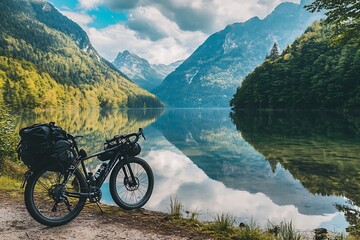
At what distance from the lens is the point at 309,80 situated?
98.9 meters

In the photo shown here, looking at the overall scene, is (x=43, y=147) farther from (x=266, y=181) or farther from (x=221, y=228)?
(x=266, y=181)

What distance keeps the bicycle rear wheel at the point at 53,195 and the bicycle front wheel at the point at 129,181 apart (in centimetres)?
101

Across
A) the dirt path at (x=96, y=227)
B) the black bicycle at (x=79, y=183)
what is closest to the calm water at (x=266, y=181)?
the black bicycle at (x=79, y=183)

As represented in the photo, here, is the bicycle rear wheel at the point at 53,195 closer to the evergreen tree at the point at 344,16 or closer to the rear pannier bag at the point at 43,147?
the rear pannier bag at the point at 43,147

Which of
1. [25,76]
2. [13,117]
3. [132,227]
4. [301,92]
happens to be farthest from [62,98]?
[132,227]

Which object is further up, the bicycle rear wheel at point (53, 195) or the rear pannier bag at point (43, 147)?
the rear pannier bag at point (43, 147)

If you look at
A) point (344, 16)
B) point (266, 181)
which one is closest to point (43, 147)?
point (266, 181)

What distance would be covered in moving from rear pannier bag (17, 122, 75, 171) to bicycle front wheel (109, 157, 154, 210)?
1.63 m

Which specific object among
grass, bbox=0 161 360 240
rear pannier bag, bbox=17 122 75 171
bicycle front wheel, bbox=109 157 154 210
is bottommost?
grass, bbox=0 161 360 240

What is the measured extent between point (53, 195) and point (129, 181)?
215cm

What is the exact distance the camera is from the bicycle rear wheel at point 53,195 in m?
7.13

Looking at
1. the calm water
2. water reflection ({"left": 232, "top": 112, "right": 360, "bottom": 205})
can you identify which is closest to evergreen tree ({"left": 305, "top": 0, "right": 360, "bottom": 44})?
water reflection ({"left": 232, "top": 112, "right": 360, "bottom": 205})

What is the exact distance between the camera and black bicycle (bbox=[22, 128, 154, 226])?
286 inches

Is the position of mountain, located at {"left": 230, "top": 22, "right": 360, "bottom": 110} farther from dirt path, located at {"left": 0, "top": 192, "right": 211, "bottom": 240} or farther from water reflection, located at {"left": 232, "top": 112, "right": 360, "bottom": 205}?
dirt path, located at {"left": 0, "top": 192, "right": 211, "bottom": 240}
